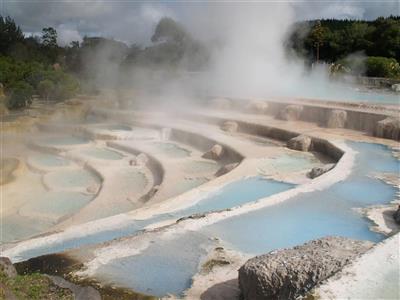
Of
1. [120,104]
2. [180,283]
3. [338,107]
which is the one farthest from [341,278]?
[120,104]

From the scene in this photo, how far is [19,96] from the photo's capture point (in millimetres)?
19500

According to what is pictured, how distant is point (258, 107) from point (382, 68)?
1089 cm

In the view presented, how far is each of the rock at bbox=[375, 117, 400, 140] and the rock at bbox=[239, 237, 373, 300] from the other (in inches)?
331

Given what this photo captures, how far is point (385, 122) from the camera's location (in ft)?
39.0

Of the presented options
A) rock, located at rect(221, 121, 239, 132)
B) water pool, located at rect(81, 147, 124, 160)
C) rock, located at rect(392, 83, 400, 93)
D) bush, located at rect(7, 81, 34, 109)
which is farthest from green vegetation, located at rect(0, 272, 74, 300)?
rock, located at rect(392, 83, 400, 93)

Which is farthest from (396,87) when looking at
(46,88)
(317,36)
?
(46,88)

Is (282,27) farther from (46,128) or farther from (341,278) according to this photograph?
(341,278)

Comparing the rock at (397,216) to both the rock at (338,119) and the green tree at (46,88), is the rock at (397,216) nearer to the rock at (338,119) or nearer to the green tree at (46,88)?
the rock at (338,119)

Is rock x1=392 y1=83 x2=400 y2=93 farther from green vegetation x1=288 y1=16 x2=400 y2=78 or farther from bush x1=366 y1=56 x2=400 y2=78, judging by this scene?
green vegetation x1=288 y1=16 x2=400 y2=78

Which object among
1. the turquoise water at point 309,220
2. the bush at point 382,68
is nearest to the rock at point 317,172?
the turquoise water at point 309,220

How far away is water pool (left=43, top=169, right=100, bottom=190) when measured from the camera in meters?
11.6

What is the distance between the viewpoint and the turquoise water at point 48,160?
531 inches

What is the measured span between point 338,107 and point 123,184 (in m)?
7.03

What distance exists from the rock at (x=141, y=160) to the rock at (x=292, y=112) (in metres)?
4.88
